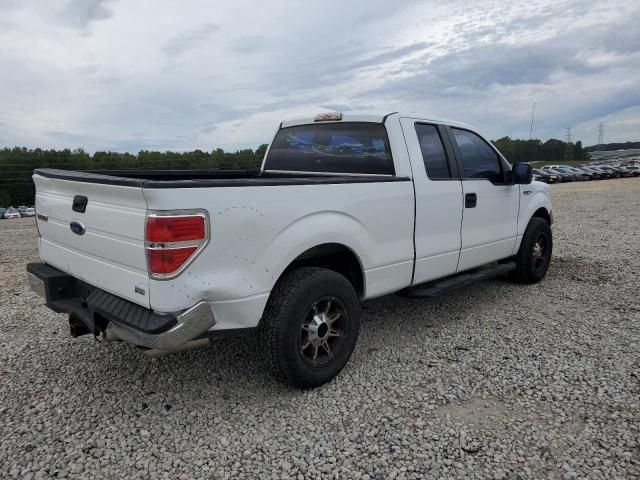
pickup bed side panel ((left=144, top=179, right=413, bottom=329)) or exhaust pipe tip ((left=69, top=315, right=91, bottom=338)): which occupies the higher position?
pickup bed side panel ((left=144, top=179, right=413, bottom=329))

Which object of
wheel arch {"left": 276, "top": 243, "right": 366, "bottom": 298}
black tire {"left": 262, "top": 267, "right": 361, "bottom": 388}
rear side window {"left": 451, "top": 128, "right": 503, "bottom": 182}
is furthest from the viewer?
rear side window {"left": 451, "top": 128, "right": 503, "bottom": 182}

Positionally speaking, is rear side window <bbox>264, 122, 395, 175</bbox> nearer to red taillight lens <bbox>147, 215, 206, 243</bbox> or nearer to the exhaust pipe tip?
red taillight lens <bbox>147, 215, 206, 243</bbox>

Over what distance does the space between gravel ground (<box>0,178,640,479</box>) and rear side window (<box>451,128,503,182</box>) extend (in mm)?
1375

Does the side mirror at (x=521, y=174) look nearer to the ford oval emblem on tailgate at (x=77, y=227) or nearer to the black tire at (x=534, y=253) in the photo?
the black tire at (x=534, y=253)

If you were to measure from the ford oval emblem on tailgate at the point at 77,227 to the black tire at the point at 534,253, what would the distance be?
446cm

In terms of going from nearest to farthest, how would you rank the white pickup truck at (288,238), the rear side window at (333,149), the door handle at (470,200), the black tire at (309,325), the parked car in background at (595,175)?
the white pickup truck at (288,238)
the black tire at (309,325)
the rear side window at (333,149)
the door handle at (470,200)
the parked car in background at (595,175)

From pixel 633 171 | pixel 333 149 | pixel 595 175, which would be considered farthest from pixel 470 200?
pixel 633 171

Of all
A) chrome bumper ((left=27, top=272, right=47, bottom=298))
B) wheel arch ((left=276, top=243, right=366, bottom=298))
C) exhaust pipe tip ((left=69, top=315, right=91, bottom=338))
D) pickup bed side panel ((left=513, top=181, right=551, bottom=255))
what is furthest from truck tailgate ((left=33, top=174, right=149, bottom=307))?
A: pickup bed side panel ((left=513, top=181, right=551, bottom=255))

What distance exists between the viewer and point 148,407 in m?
2.97

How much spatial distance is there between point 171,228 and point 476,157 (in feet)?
10.6

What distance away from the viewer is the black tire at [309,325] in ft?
9.45

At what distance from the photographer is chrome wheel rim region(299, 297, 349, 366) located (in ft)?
10.1

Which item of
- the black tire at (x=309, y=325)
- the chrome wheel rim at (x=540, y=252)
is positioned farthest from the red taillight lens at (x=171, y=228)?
the chrome wheel rim at (x=540, y=252)

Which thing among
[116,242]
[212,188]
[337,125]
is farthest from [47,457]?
[337,125]
